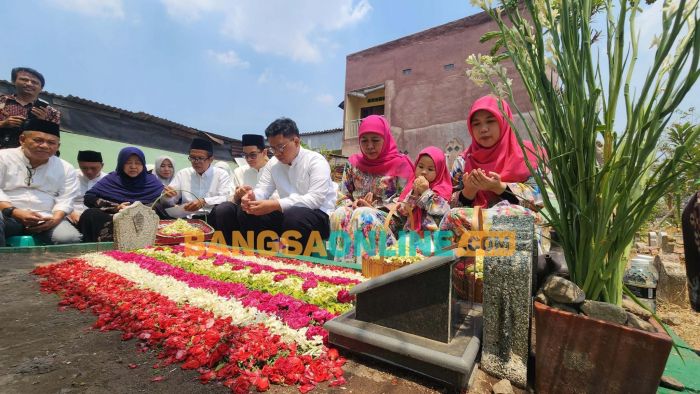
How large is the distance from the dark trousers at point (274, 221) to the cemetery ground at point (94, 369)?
2179 mm

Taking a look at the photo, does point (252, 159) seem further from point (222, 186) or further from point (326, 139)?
point (326, 139)

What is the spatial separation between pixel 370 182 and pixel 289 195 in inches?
46.7

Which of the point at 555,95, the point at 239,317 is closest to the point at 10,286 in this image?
the point at 239,317

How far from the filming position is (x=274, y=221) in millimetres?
4086

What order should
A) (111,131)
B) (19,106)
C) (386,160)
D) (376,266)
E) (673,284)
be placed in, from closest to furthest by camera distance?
(376,266) < (673,284) < (386,160) < (19,106) < (111,131)

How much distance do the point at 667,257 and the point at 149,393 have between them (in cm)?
536

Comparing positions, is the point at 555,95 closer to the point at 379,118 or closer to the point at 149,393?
the point at 149,393

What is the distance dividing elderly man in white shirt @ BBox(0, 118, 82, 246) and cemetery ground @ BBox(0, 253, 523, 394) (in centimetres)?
282

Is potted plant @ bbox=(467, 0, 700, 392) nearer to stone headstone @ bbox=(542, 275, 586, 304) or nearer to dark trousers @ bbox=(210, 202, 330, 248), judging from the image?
stone headstone @ bbox=(542, 275, 586, 304)

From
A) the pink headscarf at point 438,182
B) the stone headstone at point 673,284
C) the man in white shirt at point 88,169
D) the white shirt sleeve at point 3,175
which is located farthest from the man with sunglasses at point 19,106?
the stone headstone at point 673,284

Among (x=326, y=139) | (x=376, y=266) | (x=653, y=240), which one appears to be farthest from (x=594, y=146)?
(x=326, y=139)

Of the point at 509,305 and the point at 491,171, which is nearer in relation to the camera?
the point at 509,305

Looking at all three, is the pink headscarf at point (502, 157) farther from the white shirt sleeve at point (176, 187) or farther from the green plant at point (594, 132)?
the white shirt sleeve at point (176, 187)

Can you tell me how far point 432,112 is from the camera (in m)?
12.9
